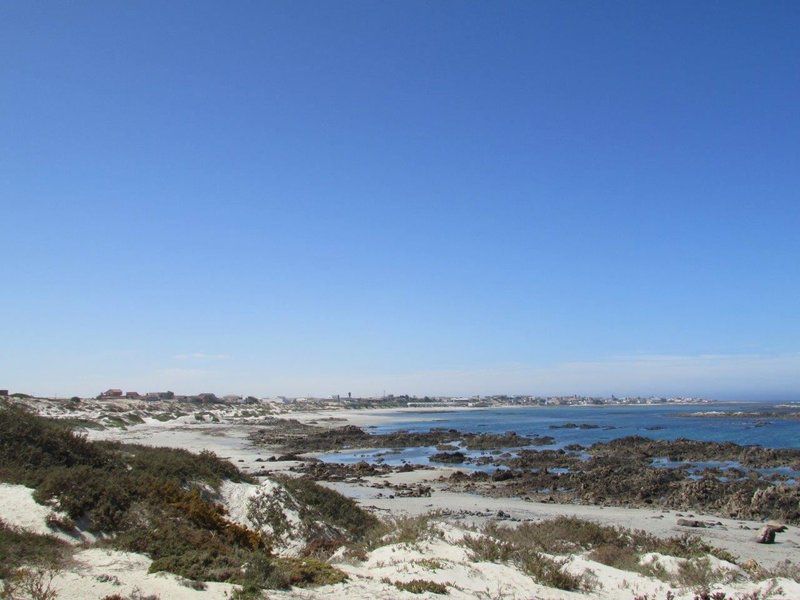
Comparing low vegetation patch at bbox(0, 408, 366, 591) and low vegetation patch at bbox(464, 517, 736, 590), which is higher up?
low vegetation patch at bbox(0, 408, 366, 591)

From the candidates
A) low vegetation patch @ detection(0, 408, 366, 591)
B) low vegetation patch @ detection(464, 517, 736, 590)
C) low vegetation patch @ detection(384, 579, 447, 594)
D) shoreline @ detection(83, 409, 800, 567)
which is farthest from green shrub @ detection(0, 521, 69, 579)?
shoreline @ detection(83, 409, 800, 567)

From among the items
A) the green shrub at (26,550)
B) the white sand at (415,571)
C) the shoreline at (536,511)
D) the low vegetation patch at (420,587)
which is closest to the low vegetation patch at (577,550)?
the white sand at (415,571)

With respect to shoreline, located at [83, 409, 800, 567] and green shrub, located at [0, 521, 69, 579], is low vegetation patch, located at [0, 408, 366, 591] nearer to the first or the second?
green shrub, located at [0, 521, 69, 579]

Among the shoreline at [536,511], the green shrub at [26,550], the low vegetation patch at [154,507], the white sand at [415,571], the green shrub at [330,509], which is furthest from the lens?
the shoreline at [536,511]

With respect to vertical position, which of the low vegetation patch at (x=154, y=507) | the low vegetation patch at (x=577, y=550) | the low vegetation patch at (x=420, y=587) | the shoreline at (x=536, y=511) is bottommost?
the shoreline at (x=536, y=511)

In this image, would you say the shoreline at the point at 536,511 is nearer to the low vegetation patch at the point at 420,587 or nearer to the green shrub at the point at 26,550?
the low vegetation patch at the point at 420,587

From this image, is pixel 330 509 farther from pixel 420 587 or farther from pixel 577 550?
pixel 420 587

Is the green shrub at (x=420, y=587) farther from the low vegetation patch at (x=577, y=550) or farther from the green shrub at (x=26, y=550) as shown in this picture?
the green shrub at (x=26, y=550)

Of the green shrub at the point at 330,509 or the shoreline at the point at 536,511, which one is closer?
the green shrub at the point at 330,509

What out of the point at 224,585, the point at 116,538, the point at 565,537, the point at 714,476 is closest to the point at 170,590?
the point at 224,585

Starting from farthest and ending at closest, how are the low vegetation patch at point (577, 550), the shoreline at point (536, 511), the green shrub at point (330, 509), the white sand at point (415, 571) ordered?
the shoreline at point (536, 511) → the green shrub at point (330, 509) → the low vegetation patch at point (577, 550) → the white sand at point (415, 571)

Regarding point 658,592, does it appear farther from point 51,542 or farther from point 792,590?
point 51,542

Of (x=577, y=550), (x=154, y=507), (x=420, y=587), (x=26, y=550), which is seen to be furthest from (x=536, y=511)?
(x=26, y=550)

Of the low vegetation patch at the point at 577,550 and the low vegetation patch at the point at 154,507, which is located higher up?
the low vegetation patch at the point at 154,507
